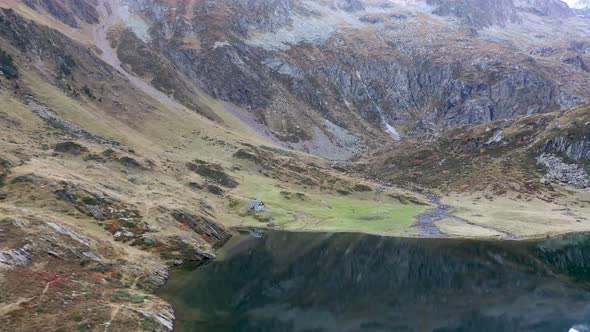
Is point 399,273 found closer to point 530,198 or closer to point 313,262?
point 313,262

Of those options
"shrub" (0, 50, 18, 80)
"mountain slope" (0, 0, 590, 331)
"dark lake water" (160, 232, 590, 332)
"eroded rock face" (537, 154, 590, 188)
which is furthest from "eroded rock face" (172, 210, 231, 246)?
"eroded rock face" (537, 154, 590, 188)

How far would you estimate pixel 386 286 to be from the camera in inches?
2753

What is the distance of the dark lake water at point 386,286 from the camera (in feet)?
179

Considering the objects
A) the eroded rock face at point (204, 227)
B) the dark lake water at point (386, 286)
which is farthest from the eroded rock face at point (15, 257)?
the eroded rock face at point (204, 227)

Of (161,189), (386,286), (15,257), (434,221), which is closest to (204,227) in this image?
(161,189)

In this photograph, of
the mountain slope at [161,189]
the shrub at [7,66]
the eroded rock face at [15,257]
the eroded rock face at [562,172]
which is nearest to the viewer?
the eroded rock face at [15,257]

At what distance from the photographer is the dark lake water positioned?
2153 inches

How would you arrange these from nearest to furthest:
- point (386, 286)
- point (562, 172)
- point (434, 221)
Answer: point (386, 286) → point (434, 221) → point (562, 172)

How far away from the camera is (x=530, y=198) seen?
465 feet

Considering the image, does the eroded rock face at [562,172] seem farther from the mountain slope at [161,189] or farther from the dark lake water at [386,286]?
the dark lake water at [386,286]

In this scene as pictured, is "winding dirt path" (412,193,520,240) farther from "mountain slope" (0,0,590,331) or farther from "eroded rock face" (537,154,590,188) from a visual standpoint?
"eroded rock face" (537,154,590,188)

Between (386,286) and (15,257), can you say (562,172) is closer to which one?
(386,286)

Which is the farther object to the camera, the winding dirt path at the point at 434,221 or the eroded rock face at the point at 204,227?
the winding dirt path at the point at 434,221

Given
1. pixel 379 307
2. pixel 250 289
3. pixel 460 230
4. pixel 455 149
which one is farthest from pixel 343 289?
pixel 455 149
